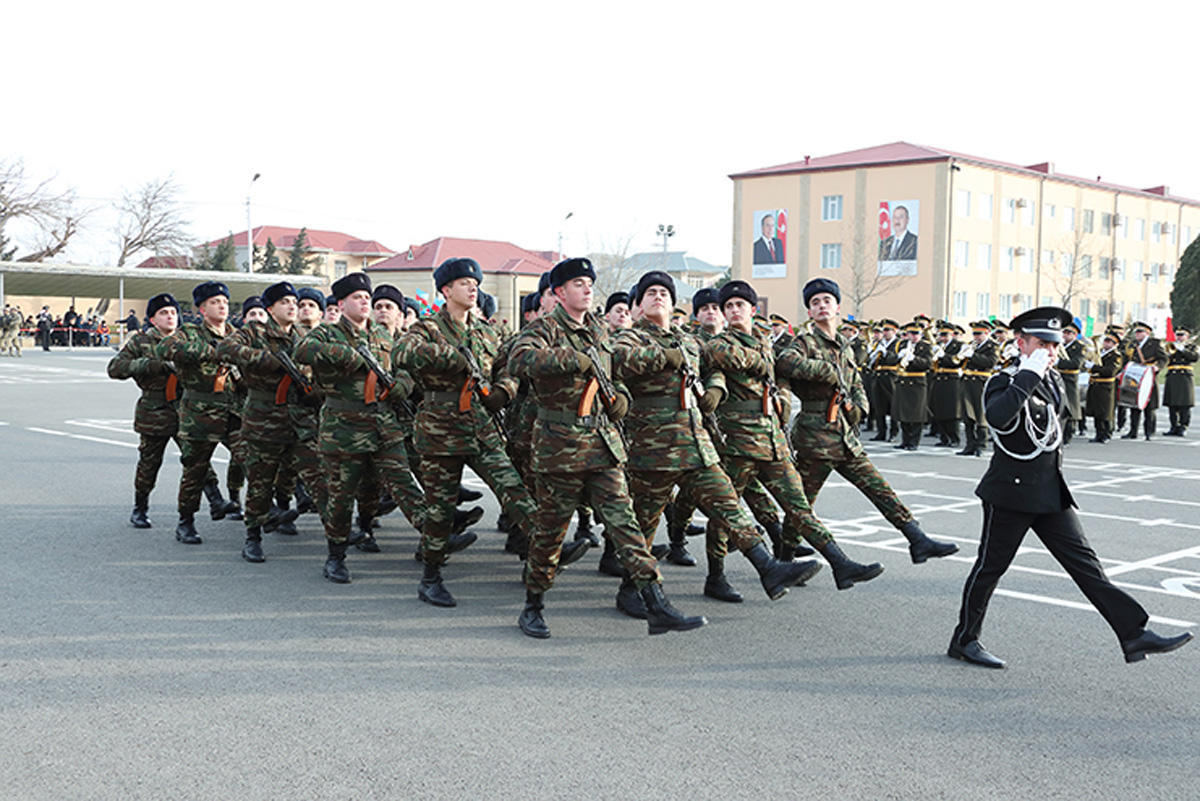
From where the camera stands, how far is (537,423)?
236 inches

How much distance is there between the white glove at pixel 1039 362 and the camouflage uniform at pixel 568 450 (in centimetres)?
205

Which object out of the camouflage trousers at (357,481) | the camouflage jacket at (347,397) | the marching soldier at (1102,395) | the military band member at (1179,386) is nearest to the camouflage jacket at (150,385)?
the camouflage jacket at (347,397)

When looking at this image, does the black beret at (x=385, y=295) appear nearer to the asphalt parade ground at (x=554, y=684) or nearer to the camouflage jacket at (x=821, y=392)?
the asphalt parade ground at (x=554, y=684)

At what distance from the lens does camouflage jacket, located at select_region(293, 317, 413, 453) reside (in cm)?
708

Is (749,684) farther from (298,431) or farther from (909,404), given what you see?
(909,404)

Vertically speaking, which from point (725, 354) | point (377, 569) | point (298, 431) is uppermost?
point (725, 354)

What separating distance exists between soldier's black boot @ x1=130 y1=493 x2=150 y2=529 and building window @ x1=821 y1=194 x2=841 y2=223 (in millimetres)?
53331

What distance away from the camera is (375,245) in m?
111

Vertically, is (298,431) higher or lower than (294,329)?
lower

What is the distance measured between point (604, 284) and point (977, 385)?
170 feet

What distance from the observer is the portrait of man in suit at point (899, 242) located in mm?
56219

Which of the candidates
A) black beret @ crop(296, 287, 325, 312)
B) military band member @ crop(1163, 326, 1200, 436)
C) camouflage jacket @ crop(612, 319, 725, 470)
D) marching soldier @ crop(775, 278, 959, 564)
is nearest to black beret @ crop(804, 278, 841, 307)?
marching soldier @ crop(775, 278, 959, 564)

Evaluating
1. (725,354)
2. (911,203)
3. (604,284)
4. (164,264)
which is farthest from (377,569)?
(164,264)

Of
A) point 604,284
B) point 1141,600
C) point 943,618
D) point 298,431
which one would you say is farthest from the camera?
point 604,284
